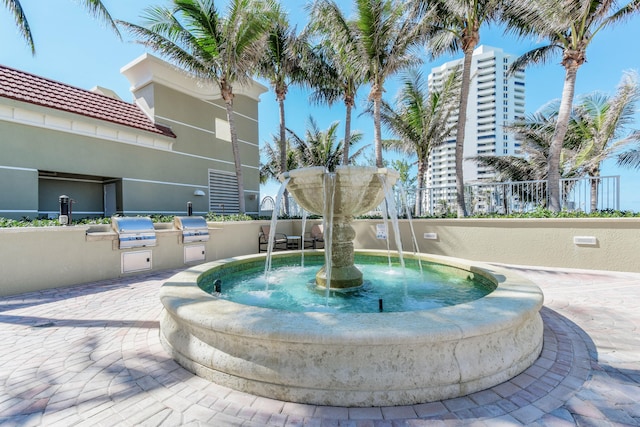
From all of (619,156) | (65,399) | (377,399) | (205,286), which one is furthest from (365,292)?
(619,156)

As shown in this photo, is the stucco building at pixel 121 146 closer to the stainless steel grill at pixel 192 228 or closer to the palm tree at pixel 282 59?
the palm tree at pixel 282 59

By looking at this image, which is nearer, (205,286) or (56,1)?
(205,286)

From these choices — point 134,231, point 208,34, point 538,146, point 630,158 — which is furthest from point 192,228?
point 538,146

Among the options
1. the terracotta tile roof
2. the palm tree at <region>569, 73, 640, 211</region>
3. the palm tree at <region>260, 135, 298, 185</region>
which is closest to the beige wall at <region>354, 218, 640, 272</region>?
the palm tree at <region>569, 73, 640, 211</region>

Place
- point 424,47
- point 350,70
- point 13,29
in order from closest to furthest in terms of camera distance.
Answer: point 13,29, point 424,47, point 350,70

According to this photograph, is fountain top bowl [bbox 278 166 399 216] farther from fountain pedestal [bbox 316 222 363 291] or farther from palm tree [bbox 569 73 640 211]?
palm tree [bbox 569 73 640 211]

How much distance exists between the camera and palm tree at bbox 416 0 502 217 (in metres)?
9.62

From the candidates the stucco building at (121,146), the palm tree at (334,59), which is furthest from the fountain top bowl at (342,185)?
the stucco building at (121,146)

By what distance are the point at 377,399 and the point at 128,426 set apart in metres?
1.94

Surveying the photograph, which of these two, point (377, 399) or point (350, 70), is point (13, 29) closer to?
point (350, 70)

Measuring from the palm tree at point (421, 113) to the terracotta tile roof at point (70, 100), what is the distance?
12.8 m

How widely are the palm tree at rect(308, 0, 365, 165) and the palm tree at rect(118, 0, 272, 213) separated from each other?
2703 millimetres

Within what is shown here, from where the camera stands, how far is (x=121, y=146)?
10586 millimetres

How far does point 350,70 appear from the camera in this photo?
12.2 m
